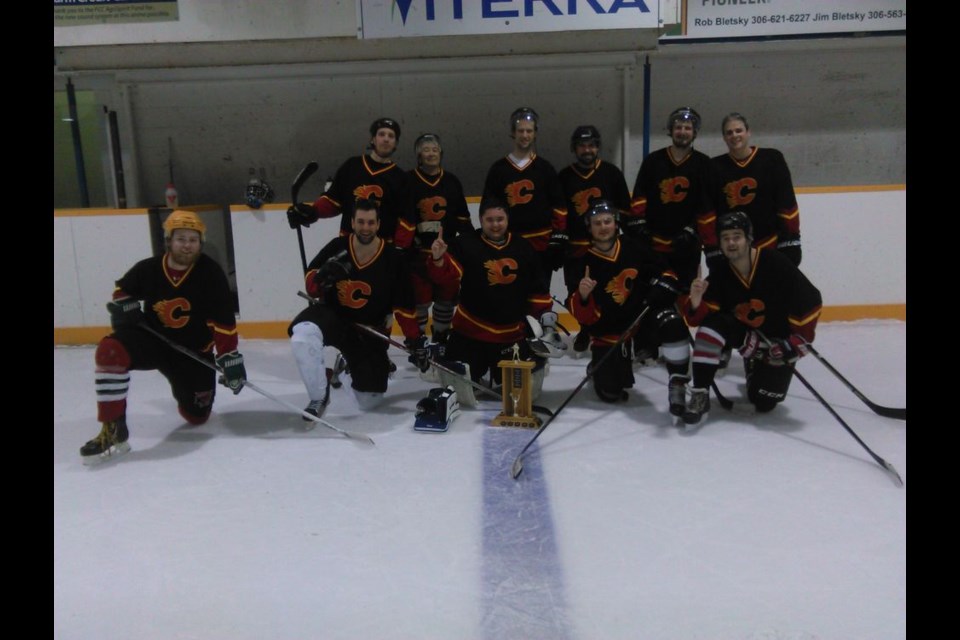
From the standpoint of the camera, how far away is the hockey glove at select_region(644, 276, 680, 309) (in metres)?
2.97

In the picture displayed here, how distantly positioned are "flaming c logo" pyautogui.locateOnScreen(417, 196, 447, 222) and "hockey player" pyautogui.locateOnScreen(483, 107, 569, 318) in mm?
236

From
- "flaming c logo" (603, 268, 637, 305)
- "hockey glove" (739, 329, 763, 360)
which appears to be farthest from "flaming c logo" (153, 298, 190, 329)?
"hockey glove" (739, 329, 763, 360)

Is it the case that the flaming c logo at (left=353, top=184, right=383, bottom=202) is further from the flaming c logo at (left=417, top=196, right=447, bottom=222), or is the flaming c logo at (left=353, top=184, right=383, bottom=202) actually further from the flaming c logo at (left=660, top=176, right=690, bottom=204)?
the flaming c logo at (left=660, top=176, right=690, bottom=204)

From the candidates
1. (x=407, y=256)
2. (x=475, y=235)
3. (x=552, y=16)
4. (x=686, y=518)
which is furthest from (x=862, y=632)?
(x=552, y=16)

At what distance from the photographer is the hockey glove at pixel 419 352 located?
9.87 feet

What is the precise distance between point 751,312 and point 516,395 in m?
1.04

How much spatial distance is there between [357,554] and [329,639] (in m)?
0.38

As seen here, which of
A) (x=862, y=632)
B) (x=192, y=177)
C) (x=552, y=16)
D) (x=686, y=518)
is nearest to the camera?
(x=862, y=632)

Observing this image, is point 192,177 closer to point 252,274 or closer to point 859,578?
point 252,274

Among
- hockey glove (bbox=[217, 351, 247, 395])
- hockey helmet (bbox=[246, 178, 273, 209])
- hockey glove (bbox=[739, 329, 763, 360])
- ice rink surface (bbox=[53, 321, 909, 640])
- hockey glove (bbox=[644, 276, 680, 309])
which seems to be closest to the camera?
ice rink surface (bbox=[53, 321, 909, 640])

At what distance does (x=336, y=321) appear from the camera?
3.08 metres

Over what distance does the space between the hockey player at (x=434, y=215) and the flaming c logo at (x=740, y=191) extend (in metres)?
1.37

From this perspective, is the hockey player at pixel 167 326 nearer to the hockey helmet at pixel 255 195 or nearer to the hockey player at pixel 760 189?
the hockey helmet at pixel 255 195

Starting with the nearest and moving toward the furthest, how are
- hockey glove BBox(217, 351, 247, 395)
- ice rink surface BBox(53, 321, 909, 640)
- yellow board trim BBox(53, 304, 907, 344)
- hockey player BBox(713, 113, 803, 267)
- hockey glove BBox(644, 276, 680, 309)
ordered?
ice rink surface BBox(53, 321, 909, 640)
hockey glove BBox(217, 351, 247, 395)
hockey glove BBox(644, 276, 680, 309)
hockey player BBox(713, 113, 803, 267)
yellow board trim BBox(53, 304, 907, 344)
